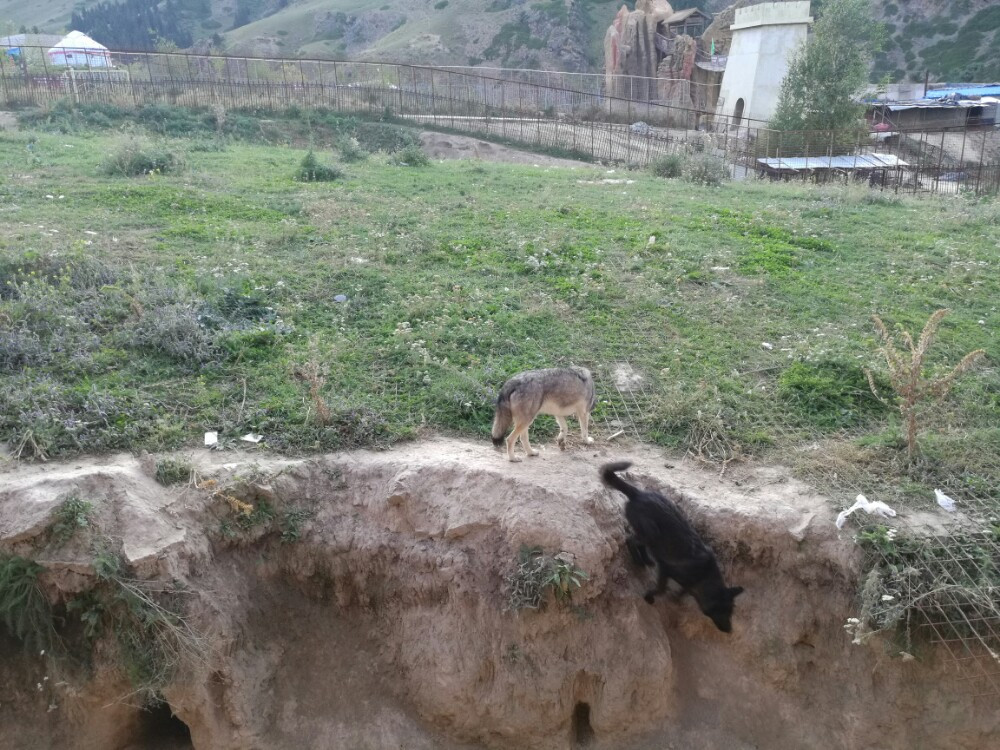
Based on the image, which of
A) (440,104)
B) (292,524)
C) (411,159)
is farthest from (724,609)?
(440,104)

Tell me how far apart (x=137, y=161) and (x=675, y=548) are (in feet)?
47.4

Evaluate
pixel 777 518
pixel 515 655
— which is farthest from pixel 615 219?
pixel 515 655

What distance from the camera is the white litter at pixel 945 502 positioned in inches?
256

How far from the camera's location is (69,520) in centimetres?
602

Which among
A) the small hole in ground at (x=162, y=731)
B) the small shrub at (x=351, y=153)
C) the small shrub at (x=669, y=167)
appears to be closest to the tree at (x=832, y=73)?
the small shrub at (x=669, y=167)

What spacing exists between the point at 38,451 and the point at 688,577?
5.84 metres

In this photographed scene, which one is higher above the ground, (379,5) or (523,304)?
(379,5)

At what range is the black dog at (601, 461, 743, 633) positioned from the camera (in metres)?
6.14

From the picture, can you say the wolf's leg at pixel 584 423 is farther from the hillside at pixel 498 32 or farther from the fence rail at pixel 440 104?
the hillside at pixel 498 32

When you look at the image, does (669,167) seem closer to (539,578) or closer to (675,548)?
(675,548)

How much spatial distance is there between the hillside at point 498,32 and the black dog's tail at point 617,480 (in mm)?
55003

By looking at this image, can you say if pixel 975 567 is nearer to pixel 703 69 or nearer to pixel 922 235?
pixel 922 235

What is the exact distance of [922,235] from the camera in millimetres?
13805

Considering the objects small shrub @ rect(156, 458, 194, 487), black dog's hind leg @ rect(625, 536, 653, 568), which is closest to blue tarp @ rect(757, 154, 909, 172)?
black dog's hind leg @ rect(625, 536, 653, 568)
